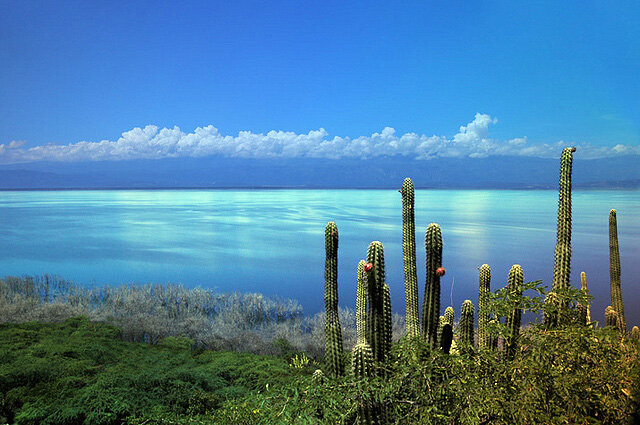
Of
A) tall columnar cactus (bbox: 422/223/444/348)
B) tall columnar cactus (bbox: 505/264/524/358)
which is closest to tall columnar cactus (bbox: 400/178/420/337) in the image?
tall columnar cactus (bbox: 422/223/444/348)

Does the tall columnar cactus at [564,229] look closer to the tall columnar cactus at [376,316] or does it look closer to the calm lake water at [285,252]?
the tall columnar cactus at [376,316]

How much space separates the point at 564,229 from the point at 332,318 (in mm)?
5114

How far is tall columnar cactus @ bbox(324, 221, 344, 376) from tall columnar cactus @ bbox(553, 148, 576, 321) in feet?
14.8

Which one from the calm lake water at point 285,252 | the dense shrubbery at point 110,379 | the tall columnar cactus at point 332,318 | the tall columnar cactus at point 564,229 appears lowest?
the calm lake water at point 285,252

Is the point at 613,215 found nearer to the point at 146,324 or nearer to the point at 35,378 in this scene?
the point at 35,378

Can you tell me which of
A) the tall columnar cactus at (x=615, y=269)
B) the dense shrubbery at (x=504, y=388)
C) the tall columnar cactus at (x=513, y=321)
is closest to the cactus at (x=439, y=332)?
the tall columnar cactus at (x=513, y=321)

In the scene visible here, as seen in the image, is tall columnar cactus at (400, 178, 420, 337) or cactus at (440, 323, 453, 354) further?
tall columnar cactus at (400, 178, 420, 337)

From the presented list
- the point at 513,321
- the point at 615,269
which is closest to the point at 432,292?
the point at 513,321

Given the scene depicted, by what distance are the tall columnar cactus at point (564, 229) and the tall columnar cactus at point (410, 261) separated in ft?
8.83

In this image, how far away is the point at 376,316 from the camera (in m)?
7.61

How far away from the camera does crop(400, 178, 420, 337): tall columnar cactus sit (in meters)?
9.74

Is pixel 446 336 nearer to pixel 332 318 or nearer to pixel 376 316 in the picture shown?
pixel 376 316

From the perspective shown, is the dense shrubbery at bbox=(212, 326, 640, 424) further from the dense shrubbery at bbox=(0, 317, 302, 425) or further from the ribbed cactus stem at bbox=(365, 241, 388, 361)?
the dense shrubbery at bbox=(0, 317, 302, 425)

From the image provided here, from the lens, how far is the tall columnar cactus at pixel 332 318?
10.1m
